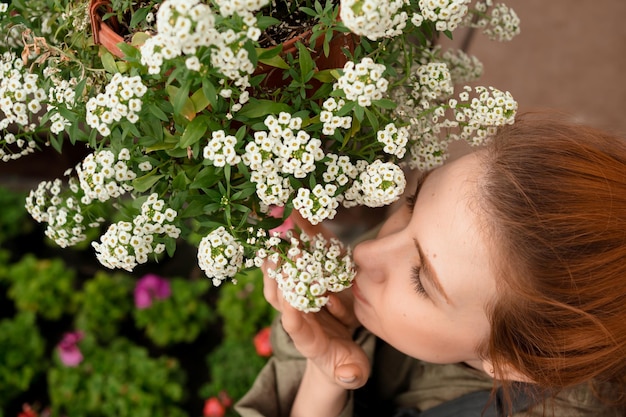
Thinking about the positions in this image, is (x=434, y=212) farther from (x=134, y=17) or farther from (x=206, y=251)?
(x=134, y=17)

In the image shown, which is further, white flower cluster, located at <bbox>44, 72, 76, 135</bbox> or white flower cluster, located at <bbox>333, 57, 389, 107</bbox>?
white flower cluster, located at <bbox>44, 72, 76, 135</bbox>

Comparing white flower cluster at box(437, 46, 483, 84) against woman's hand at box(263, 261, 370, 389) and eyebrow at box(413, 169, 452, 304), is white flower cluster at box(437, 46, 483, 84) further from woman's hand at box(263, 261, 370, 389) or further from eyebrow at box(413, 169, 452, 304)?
woman's hand at box(263, 261, 370, 389)

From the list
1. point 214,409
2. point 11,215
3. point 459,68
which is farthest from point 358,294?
point 11,215

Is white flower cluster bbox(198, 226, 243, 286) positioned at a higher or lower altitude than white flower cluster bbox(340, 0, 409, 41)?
lower

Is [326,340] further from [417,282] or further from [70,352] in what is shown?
[70,352]

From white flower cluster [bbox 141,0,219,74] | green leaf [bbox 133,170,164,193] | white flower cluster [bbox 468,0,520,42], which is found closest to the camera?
white flower cluster [bbox 141,0,219,74]

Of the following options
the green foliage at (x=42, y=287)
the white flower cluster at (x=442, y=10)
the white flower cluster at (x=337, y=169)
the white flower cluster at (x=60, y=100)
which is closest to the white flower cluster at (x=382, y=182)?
the white flower cluster at (x=337, y=169)

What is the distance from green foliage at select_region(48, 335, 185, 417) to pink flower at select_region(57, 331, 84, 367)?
2 cm

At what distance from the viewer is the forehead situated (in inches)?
40.7

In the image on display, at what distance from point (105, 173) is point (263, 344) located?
1.13 metres

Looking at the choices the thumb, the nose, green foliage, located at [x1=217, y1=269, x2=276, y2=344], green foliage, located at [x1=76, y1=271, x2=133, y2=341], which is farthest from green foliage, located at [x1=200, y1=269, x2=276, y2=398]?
the nose

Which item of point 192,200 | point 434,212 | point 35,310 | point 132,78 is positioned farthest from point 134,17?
point 35,310

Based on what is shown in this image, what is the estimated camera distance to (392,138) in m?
0.97

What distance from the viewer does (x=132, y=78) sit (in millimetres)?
873
